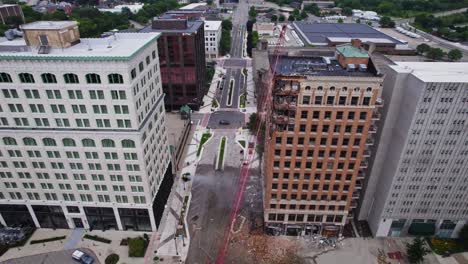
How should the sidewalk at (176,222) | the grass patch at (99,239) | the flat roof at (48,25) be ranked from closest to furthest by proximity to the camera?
the flat roof at (48,25) → the sidewalk at (176,222) → the grass patch at (99,239)

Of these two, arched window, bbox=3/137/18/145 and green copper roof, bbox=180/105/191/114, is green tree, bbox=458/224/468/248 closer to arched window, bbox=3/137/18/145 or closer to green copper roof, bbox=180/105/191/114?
green copper roof, bbox=180/105/191/114

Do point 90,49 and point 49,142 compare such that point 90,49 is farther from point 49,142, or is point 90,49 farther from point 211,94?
point 211,94

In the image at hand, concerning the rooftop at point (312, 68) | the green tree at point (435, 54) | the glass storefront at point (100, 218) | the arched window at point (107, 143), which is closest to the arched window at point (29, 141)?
the arched window at point (107, 143)

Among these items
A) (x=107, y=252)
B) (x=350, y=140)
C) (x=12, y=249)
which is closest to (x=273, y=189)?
(x=350, y=140)

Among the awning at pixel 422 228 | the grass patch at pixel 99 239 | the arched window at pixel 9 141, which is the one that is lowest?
the grass patch at pixel 99 239

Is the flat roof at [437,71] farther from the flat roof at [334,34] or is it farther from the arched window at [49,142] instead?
the flat roof at [334,34]

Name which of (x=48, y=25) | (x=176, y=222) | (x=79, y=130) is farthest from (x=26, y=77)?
(x=176, y=222)

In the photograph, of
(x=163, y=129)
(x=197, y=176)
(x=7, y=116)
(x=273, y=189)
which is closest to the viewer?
(x=7, y=116)

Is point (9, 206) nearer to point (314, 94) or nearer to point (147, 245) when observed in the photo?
point (147, 245)
